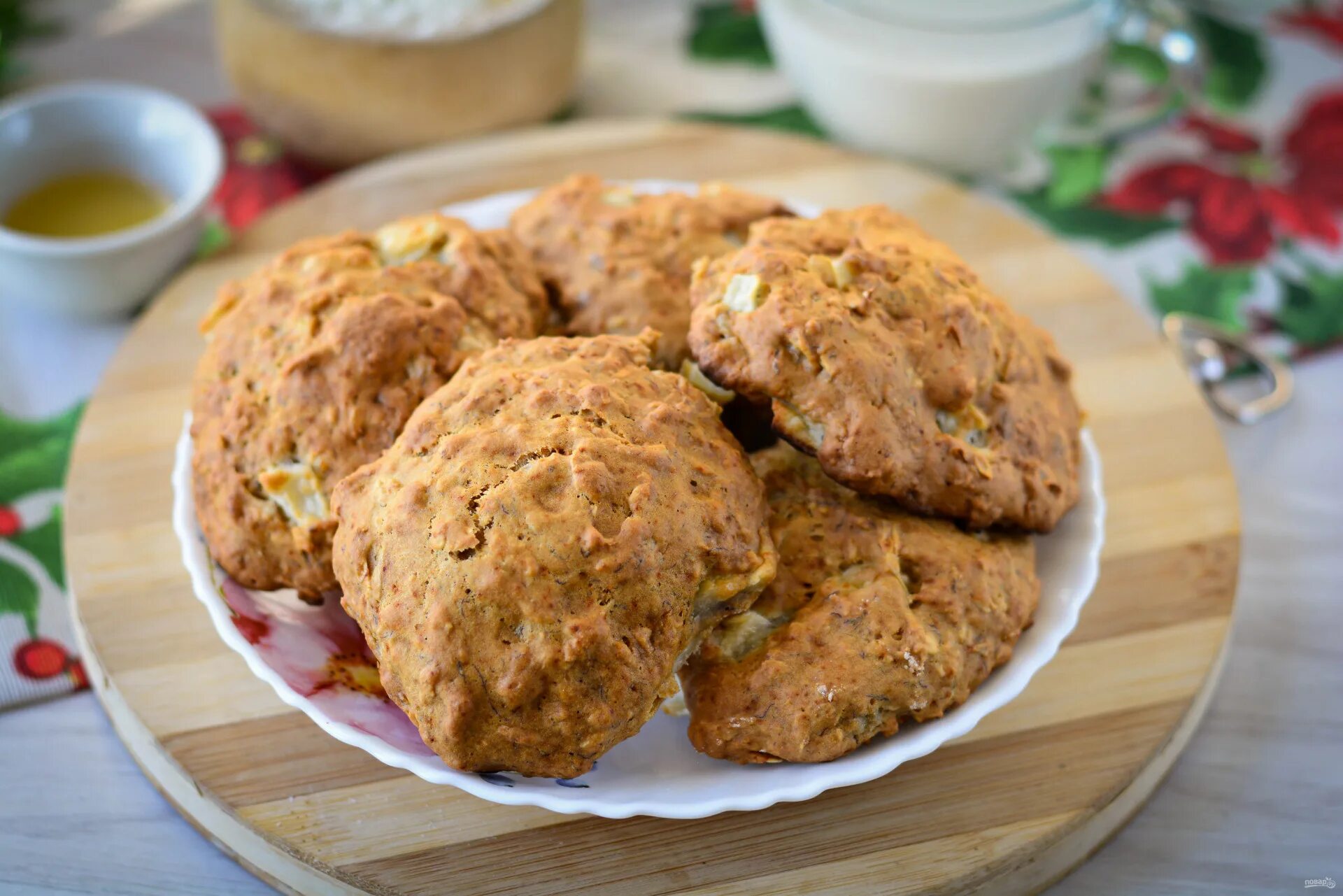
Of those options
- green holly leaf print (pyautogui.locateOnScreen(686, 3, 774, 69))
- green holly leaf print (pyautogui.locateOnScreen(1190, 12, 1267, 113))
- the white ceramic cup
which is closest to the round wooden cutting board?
the white ceramic cup

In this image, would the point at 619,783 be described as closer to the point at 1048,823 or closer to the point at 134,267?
the point at 1048,823

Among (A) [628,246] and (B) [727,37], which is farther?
(B) [727,37]

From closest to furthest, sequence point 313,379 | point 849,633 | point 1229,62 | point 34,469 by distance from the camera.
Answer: point 849,633 < point 313,379 < point 34,469 < point 1229,62

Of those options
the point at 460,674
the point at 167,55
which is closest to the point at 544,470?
the point at 460,674

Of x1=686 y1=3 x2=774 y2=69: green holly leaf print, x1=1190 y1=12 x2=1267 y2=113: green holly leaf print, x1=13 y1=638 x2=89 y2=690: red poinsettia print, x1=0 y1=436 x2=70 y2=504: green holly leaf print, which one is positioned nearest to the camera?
x1=13 y1=638 x2=89 y2=690: red poinsettia print

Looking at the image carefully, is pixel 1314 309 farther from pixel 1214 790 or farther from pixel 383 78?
pixel 383 78

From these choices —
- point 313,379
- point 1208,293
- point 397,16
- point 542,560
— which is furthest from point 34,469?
point 1208,293

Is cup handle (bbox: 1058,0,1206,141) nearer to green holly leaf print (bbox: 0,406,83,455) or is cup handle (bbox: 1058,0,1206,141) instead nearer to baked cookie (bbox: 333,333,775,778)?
baked cookie (bbox: 333,333,775,778)
